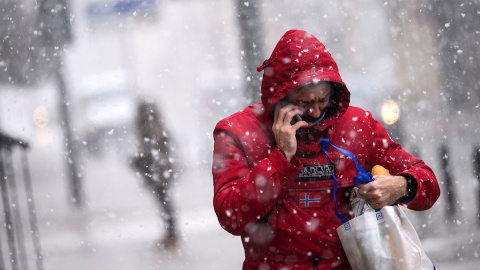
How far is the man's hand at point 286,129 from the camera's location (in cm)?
208

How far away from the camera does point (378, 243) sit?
2137mm

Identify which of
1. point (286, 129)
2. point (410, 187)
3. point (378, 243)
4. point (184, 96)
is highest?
point (184, 96)

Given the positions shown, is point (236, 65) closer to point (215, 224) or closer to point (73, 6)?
point (73, 6)

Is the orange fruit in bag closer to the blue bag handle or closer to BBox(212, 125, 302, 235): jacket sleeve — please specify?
the blue bag handle

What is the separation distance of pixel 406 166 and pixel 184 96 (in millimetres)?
15481

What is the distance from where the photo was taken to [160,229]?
323 inches

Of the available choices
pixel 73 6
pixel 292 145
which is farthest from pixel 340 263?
pixel 73 6

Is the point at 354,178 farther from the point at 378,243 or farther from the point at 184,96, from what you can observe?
the point at 184,96

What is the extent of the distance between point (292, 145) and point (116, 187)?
1290 cm

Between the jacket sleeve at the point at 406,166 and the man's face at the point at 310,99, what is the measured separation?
0.90 ft

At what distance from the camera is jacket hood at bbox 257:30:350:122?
2.21 metres

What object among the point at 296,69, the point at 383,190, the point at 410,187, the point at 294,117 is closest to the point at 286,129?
the point at 294,117

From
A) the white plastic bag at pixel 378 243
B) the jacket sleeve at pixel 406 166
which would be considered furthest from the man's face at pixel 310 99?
the white plastic bag at pixel 378 243

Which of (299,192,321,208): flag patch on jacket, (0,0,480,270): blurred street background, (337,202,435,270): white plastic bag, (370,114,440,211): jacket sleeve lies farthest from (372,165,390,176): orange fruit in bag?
(0,0,480,270): blurred street background
